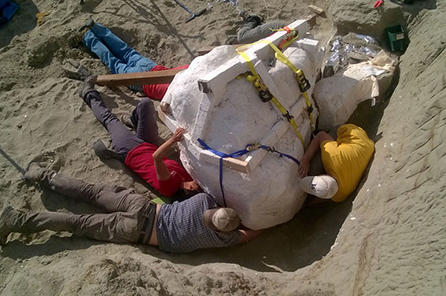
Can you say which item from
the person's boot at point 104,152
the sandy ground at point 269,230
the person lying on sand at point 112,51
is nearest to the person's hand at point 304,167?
the sandy ground at point 269,230

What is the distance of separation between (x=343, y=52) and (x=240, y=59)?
1.75 meters

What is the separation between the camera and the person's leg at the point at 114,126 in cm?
402

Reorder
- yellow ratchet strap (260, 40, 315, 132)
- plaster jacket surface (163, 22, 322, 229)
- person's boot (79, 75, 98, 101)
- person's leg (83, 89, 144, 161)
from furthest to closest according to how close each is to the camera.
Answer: person's boot (79, 75, 98, 101) → person's leg (83, 89, 144, 161) → yellow ratchet strap (260, 40, 315, 132) → plaster jacket surface (163, 22, 322, 229)

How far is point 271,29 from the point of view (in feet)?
14.6

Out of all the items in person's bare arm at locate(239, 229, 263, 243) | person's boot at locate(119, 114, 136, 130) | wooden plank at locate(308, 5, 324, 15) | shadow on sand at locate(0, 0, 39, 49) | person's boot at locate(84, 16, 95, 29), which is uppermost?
shadow on sand at locate(0, 0, 39, 49)

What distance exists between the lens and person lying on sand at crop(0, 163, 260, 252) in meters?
3.31

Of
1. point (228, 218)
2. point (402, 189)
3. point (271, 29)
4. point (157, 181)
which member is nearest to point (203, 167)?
point (228, 218)

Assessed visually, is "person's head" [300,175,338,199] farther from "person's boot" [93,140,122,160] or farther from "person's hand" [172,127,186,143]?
"person's boot" [93,140,122,160]

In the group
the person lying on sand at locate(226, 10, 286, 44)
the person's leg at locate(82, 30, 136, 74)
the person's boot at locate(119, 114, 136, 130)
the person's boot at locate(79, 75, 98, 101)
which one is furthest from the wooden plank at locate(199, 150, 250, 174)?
the person's leg at locate(82, 30, 136, 74)

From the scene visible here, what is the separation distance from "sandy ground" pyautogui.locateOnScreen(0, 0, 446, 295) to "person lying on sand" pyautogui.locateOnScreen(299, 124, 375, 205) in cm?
11

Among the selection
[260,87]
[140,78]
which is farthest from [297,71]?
[140,78]

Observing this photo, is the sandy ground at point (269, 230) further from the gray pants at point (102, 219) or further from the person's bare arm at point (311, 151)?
the person's bare arm at point (311, 151)

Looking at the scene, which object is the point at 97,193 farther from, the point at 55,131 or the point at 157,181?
the point at 55,131

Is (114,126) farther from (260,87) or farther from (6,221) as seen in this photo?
(260,87)
